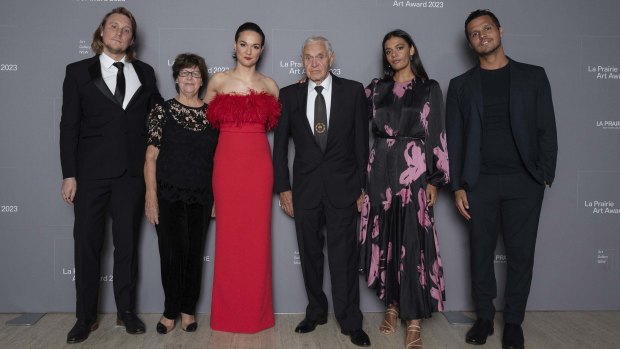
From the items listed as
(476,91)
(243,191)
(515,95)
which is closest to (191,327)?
(243,191)

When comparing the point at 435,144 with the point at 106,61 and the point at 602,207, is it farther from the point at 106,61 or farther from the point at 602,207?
the point at 106,61

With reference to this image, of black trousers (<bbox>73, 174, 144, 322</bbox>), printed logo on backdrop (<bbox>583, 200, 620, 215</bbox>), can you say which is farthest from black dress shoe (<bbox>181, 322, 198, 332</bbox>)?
printed logo on backdrop (<bbox>583, 200, 620, 215</bbox>)

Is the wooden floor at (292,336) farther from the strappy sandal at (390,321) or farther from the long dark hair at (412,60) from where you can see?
the long dark hair at (412,60)

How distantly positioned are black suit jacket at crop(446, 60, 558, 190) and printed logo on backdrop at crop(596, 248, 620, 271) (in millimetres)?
1043

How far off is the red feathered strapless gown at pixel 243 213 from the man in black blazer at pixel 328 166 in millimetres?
105

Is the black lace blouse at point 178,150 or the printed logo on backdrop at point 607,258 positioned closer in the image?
the black lace blouse at point 178,150

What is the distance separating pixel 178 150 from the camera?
2826mm

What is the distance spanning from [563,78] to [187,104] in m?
2.42

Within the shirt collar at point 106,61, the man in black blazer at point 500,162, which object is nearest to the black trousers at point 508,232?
the man in black blazer at point 500,162

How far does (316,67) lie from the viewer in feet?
9.21

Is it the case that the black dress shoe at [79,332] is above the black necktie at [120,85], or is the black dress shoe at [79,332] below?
below

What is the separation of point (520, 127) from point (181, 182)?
1.85m

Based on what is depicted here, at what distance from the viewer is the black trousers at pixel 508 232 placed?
2809 millimetres

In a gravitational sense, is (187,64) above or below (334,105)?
above
